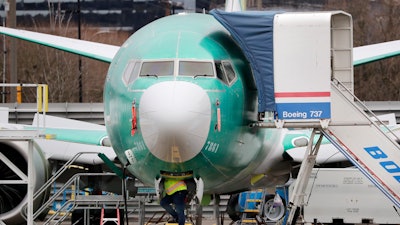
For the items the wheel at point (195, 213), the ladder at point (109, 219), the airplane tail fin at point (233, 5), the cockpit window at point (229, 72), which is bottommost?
the ladder at point (109, 219)

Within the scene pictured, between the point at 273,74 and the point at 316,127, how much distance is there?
102 centimetres

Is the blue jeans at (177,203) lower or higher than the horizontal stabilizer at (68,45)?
lower

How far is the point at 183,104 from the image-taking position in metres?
14.9

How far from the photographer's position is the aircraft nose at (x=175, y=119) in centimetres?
1488

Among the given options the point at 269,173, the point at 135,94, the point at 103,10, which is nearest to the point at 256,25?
the point at 135,94

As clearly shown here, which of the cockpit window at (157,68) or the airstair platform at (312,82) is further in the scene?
the airstair platform at (312,82)

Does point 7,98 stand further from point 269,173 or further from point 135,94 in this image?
point 135,94

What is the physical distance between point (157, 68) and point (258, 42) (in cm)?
157

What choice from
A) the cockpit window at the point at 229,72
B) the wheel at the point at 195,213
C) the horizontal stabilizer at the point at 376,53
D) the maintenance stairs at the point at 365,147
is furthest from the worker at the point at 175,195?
the horizontal stabilizer at the point at 376,53

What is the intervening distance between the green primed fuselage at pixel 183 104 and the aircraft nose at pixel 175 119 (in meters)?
0.01

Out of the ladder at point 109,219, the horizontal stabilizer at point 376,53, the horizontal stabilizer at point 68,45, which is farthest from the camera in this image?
the horizontal stabilizer at point 68,45

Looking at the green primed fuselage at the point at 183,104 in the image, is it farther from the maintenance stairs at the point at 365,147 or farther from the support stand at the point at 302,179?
the maintenance stairs at the point at 365,147

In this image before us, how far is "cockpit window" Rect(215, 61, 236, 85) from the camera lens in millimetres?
16156

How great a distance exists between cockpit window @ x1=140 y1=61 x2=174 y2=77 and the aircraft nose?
355 millimetres
